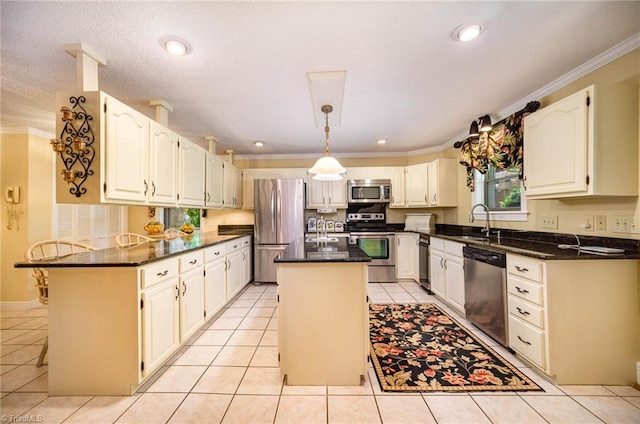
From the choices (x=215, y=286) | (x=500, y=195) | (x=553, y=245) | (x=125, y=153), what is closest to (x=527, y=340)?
(x=553, y=245)

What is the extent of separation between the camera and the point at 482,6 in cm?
147

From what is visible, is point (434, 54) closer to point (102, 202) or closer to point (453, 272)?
point (453, 272)

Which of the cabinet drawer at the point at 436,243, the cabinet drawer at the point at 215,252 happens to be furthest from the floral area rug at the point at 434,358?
the cabinet drawer at the point at 215,252

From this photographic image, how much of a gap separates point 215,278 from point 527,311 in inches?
118

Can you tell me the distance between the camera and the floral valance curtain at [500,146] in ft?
8.76

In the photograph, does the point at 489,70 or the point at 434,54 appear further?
the point at 489,70

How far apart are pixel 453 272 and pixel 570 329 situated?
1297mm

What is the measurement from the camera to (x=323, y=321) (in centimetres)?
185

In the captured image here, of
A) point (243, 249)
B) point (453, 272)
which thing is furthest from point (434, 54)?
point (243, 249)

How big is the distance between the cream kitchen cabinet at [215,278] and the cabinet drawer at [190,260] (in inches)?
4.9

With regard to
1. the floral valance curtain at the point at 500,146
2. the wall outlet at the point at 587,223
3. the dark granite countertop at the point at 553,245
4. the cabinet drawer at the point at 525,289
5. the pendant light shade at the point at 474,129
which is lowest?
the cabinet drawer at the point at 525,289

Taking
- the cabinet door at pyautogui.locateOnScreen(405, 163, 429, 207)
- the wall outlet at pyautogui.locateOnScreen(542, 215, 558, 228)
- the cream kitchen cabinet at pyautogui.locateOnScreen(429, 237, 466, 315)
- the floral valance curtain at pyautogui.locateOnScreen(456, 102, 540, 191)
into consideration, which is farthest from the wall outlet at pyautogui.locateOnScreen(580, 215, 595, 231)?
the cabinet door at pyautogui.locateOnScreen(405, 163, 429, 207)

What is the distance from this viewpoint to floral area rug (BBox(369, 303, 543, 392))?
1813 mm

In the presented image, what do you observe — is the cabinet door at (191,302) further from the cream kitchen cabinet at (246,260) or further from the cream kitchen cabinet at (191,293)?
the cream kitchen cabinet at (246,260)
